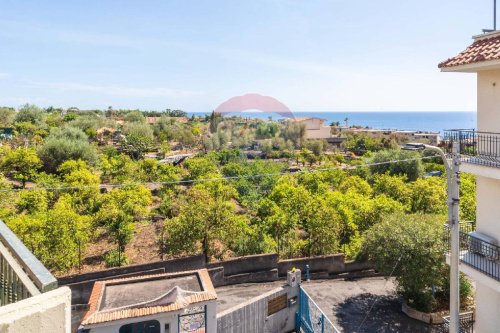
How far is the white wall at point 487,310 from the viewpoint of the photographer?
6.91 m

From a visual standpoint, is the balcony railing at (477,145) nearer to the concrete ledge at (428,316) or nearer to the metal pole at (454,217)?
the metal pole at (454,217)

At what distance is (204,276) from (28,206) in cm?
1214

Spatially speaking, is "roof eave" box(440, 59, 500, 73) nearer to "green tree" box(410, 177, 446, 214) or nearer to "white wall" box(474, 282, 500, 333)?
"white wall" box(474, 282, 500, 333)

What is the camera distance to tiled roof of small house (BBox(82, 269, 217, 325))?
684 cm

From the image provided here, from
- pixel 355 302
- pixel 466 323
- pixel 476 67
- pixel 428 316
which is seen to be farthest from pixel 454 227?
pixel 355 302

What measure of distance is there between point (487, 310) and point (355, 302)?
5007 mm

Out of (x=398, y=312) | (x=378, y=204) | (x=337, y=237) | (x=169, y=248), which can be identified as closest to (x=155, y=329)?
(x=169, y=248)

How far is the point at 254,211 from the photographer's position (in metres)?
19.8

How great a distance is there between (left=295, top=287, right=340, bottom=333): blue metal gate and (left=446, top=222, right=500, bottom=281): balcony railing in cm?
352

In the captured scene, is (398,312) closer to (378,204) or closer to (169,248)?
(378,204)

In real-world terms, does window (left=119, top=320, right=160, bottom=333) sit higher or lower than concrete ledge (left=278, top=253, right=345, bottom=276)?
higher

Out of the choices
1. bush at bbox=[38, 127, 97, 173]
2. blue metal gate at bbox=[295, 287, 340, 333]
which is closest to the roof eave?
blue metal gate at bbox=[295, 287, 340, 333]

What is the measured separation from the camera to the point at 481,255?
682cm

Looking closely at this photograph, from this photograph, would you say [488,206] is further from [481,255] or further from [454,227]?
[454,227]
